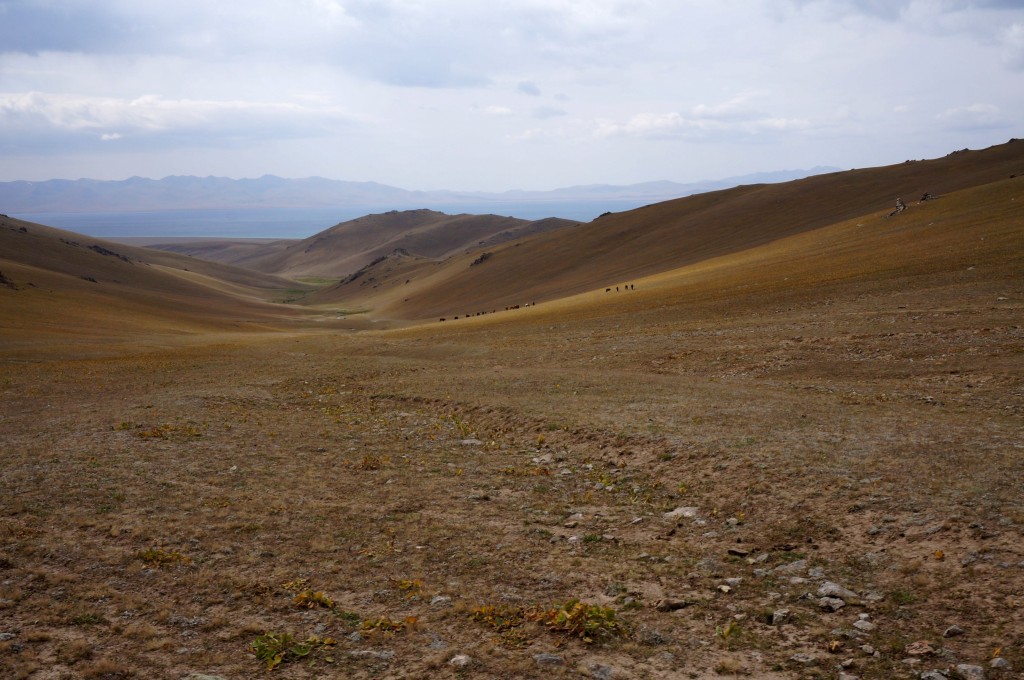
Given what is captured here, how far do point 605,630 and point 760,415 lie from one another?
9.88 metres

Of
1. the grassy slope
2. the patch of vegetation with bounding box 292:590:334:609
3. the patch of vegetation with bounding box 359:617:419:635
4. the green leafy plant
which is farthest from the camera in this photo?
the grassy slope

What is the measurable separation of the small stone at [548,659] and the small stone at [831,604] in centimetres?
334

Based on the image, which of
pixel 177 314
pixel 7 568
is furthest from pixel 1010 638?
pixel 177 314

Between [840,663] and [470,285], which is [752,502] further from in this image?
[470,285]

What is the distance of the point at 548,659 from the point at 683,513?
16.8 feet

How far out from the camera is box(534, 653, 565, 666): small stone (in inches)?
292

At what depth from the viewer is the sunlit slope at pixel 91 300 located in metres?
49.5

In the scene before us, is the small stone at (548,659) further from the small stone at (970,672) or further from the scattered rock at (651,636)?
the small stone at (970,672)

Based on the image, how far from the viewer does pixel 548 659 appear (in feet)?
24.6

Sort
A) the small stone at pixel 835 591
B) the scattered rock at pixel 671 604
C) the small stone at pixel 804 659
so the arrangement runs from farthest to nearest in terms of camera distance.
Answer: the scattered rock at pixel 671 604 < the small stone at pixel 835 591 < the small stone at pixel 804 659

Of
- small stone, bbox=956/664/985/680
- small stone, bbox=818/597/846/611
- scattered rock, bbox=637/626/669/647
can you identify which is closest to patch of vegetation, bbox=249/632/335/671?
scattered rock, bbox=637/626/669/647

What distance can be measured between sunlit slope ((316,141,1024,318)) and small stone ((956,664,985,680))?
52.4 meters

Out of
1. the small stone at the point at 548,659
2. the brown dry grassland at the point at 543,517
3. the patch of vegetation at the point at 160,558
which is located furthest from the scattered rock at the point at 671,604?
the patch of vegetation at the point at 160,558

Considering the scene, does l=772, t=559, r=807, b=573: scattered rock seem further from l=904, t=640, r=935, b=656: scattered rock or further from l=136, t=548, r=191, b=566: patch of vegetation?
l=136, t=548, r=191, b=566: patch of vegetation
